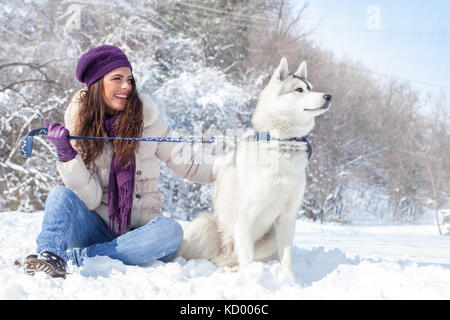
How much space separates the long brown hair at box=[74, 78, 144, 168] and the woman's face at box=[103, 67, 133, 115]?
2 centimetres

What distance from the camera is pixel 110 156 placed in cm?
210

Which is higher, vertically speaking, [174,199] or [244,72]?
[244,72]

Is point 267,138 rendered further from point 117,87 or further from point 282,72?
point 117,87

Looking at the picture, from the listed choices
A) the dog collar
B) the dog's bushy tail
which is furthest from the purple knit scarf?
the dog collar

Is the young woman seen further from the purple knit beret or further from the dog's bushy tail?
the dog's bushy tail

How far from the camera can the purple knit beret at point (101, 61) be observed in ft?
6.69

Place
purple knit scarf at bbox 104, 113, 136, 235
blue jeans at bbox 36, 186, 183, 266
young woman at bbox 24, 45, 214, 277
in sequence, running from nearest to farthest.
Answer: blue jeans at bbox 36, 186, 183, 266 < young woman at bbox 24, 45, 214, 277 < purple knit scarf at bbox 104, 113, 136, 235

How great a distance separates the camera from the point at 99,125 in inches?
81.4

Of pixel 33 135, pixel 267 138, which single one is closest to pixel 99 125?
pixel 33 135

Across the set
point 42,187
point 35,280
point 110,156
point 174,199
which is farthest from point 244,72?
point 35,280

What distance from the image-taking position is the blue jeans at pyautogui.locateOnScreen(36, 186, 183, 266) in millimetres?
1755
